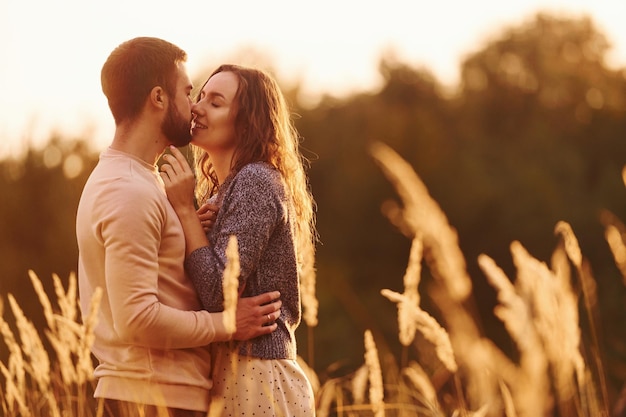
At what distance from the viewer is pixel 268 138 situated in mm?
3582

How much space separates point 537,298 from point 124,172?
1.35 m

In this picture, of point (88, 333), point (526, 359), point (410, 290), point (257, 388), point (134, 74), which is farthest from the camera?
point (134, 74)

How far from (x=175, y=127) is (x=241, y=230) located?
46 cm

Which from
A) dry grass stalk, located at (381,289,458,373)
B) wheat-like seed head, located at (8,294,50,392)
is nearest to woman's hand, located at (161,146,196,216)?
wheat-like seed head, located at (8,294,50,392)

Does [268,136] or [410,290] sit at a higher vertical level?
[268,136]

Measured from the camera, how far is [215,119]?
3.62 metres

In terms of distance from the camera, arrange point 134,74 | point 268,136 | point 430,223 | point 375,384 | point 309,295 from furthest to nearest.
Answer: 1. point 268,136
2. point 134,74
3. point 309,295
4. point 375,384
5. point 430,223

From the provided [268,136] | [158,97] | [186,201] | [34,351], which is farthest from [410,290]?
[34,351]

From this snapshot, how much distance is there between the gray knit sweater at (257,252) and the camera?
3.11 m

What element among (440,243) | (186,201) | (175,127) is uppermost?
(175,127)

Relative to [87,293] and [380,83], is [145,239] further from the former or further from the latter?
[380,83]

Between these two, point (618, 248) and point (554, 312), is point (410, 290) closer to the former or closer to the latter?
point (554, 312)

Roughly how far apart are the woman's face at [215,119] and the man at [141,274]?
0.82 feet

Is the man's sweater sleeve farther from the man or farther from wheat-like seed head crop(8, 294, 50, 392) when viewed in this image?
wheat-like seed head crop(8, 294, 50, 392)
